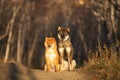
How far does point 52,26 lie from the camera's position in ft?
64.8

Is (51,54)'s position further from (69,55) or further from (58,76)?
(58,76)

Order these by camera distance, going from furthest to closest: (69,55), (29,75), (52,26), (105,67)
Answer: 1. (52,26)
2. (69,55)
3. (29,75)
4. (105,67)

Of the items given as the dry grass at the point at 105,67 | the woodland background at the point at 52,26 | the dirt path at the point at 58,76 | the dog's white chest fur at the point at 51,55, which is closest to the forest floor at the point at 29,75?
the dirt path at the point at 58,76

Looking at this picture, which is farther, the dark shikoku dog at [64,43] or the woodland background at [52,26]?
the woodland background at [52,26]

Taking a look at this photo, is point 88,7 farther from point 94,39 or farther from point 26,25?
point 26,25

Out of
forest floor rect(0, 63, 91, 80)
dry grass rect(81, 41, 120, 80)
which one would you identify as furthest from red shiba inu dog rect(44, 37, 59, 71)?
dry grass rect(81, 41, 120, 80)

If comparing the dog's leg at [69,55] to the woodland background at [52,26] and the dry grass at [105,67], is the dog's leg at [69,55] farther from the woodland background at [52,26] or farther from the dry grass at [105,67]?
the woodland background at [52,26]

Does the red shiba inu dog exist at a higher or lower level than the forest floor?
higher

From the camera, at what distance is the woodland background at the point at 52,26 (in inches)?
774

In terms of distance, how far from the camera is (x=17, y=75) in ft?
39.4

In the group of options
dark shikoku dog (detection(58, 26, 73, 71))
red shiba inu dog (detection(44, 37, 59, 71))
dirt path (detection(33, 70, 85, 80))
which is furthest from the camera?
dark shikoku dog (detection(58, 26, 73, 71))

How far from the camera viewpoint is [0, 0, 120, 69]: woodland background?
19.7 meters

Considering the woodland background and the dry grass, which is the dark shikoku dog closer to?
the dry grass

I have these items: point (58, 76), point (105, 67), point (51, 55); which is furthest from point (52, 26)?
point (105, 67)
